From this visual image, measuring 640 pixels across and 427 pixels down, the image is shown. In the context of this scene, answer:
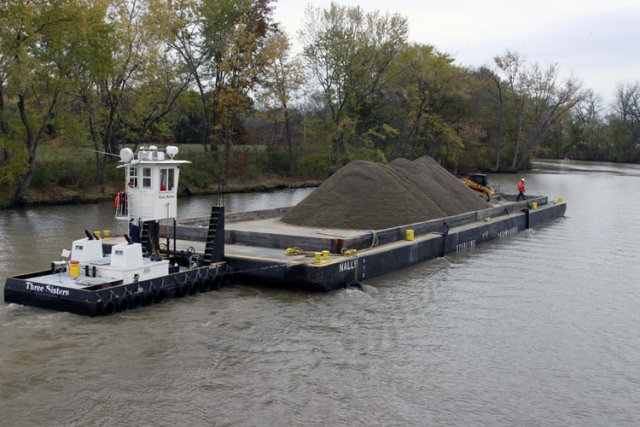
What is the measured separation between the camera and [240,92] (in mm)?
44219

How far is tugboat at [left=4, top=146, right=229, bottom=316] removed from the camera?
13.0m

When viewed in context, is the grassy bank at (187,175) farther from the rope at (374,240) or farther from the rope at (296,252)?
the rope at (374,240)

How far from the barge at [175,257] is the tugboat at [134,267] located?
2 cm

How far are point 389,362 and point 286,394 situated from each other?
7.45 ft

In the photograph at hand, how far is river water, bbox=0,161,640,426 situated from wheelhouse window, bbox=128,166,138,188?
2.84 meters

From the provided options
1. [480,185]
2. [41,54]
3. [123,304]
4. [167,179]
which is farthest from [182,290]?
[480,185]

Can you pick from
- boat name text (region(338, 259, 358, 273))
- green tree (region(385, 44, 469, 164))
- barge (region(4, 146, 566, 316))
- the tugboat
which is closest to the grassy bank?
green tree (region(385, 44, 469, 164))

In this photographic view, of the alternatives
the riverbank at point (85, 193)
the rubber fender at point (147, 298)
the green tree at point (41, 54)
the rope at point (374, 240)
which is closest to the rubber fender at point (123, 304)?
the rubber fender at point (147, 298)

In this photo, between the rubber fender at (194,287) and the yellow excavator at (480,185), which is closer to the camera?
the rubber fender at (194,287)

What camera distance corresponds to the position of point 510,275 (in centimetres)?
1892

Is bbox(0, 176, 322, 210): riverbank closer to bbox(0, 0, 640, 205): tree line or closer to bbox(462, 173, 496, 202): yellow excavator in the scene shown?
bbox(0, 0, 640, 205): tree line

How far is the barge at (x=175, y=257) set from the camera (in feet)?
43.5

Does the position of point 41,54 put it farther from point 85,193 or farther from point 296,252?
point 296,252

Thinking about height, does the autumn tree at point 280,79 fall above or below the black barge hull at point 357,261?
above
